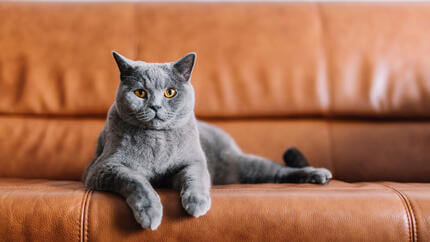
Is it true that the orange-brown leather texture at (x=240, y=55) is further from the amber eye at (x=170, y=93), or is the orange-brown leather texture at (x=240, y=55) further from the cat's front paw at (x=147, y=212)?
the cat's front paw at (x=147, y=212)

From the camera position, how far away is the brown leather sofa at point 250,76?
1513 millimetres

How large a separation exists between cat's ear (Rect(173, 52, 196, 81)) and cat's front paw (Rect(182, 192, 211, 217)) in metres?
0.38

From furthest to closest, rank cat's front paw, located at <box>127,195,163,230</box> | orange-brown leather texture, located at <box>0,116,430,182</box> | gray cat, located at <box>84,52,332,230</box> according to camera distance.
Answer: orange-brown leather texture, located at <box>0,116,430,182</box> < gray cat, located at <box>84,52,332,230</box> < cat's front paw, located at <box>127,195,163,230</box>

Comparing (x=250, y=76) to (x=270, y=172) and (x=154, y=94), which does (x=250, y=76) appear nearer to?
(x=270, y=172)

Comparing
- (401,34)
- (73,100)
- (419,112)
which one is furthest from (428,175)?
(73,100)

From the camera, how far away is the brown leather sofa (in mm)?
1513

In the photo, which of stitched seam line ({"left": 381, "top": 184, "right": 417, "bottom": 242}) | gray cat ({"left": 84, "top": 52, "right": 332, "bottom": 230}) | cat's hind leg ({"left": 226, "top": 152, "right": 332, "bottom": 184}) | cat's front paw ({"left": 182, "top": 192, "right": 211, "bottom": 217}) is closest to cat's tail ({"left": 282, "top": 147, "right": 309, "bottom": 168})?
cat's hind leg ({"left": 226, "top": 152, "right": 332, "bottom": 184})

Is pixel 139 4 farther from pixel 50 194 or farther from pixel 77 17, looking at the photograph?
pixel 50 194

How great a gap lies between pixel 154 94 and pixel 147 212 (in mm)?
329

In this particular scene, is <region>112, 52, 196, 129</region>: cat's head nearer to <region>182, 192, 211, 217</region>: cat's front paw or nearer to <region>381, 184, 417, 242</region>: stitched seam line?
<region>182, 192, 211, 217</region>: cat's front paw

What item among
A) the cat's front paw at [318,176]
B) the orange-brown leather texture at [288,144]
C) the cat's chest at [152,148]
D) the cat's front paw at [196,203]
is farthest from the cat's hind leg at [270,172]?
Answer: the cat's front paw at [196,203]

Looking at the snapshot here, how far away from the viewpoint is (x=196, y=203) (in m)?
0.85

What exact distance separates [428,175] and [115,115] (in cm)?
120

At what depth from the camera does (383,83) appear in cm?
155
